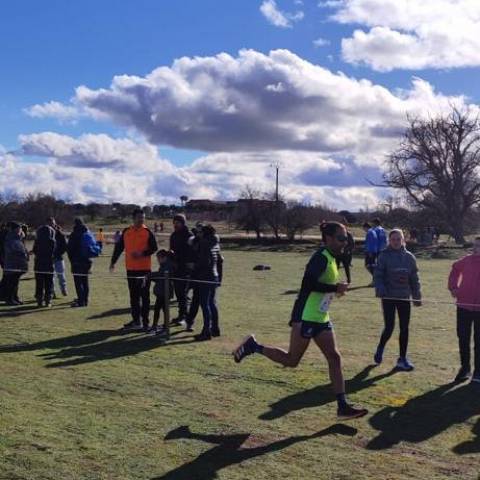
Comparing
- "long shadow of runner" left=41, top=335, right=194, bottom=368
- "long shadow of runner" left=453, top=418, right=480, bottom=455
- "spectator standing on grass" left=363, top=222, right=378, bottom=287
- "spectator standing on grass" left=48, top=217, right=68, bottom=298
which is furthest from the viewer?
"spectator standing on grass" left=363, top=222, right=378, bottom=287

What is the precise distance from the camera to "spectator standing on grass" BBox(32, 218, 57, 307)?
553 inches

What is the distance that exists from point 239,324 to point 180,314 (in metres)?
1.06

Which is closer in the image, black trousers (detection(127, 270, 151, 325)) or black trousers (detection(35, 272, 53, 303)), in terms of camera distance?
black trousers (detection(127, 270, 151, 325))

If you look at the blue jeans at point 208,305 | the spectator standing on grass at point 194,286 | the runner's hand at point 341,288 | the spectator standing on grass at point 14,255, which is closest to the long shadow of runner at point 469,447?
A: the runner's hand at point 341,288

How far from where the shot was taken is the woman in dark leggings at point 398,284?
27.9ft

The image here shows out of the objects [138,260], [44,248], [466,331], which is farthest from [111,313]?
[466,331]

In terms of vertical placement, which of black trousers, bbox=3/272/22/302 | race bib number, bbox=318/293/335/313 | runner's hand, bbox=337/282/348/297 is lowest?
black trousers, bbox=3/272/22/302

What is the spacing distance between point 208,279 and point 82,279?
462 cm

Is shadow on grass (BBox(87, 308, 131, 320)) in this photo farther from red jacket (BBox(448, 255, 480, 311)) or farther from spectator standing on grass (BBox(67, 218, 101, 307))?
red jacket (BBox(448, 255, 480, 311))

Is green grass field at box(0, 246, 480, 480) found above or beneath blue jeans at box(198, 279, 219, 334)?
beneath

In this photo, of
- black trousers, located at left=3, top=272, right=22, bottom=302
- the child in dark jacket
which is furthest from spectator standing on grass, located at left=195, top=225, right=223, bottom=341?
black trousers, located at left=3, top=272, right=22, bottom=302

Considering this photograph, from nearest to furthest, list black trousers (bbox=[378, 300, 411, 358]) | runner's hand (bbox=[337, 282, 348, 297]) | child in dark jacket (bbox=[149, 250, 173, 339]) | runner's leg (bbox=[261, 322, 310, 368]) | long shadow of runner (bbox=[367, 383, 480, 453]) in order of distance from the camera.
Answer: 1. long shadow of runner (bbox=[367, 383, 480, 453])
2. runner's hand (bbox=[337, 282, 348, 297])
3. runner's leg (bbox=[261, 322, 310, 368])
4. black trousers (bbox=[378, 300, 411, 358])
5. child in dark jacket (bbox=[149, 250, 173, 339])

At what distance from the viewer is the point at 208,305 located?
1052cm

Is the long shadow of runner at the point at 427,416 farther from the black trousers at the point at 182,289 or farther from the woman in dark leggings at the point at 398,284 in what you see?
the black trousers at the point at 182,289
